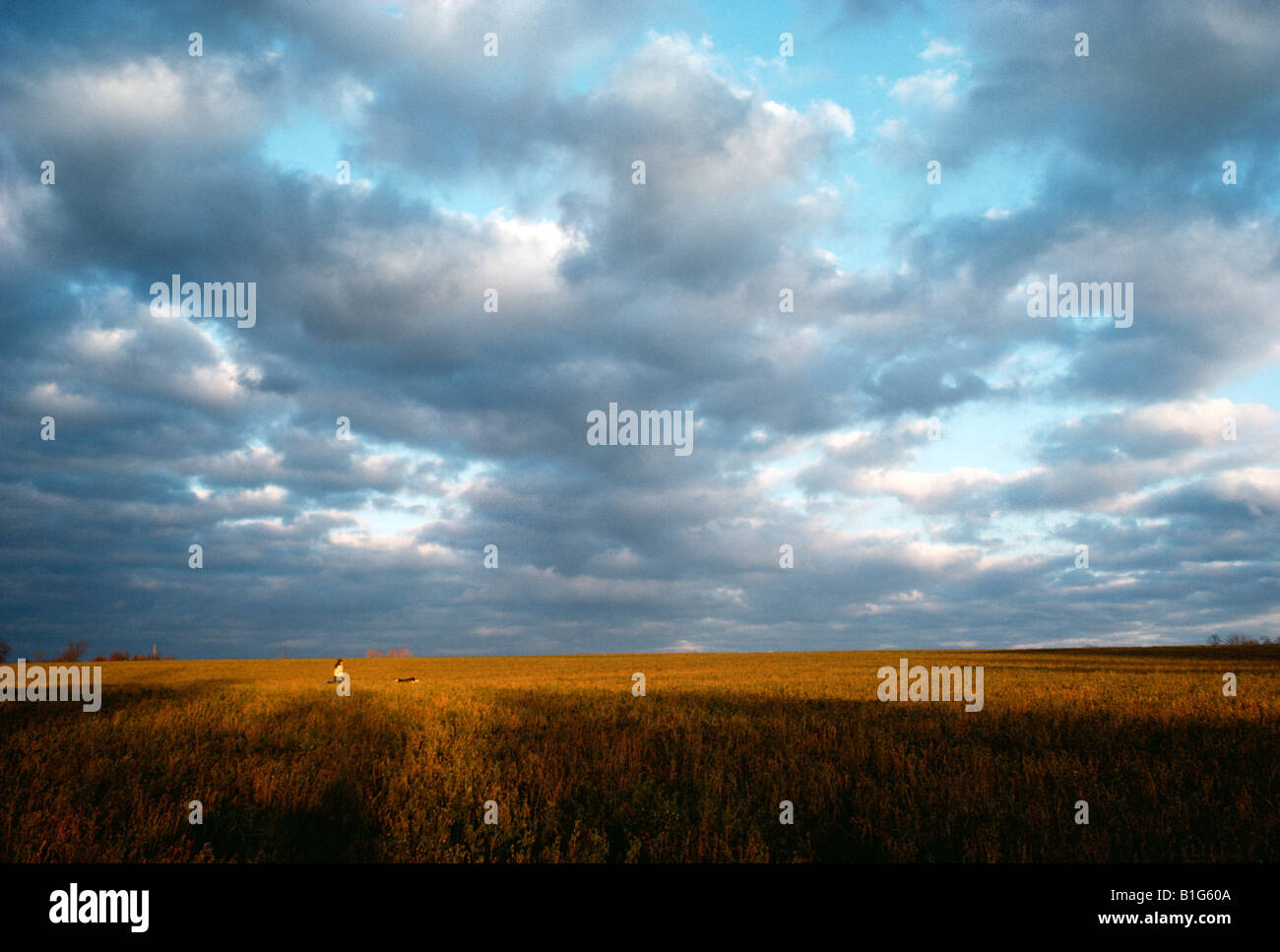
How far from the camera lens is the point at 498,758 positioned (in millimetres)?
11883

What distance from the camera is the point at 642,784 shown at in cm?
976

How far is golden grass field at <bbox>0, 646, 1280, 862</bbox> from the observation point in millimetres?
7559

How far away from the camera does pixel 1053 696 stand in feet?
66.0

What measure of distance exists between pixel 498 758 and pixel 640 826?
4.51 m

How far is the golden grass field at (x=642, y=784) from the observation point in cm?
756

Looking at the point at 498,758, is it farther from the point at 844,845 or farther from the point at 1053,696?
the point at 1053,696
